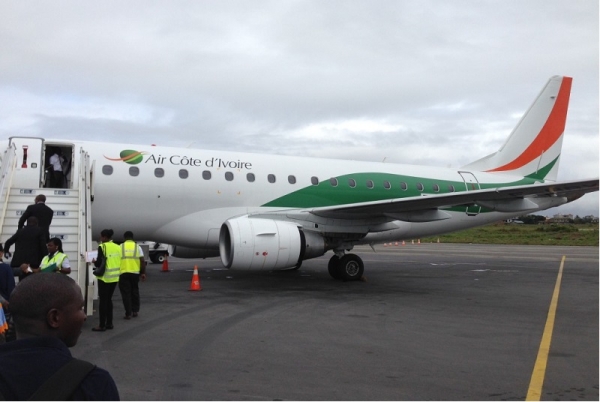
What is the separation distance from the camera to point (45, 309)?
6.54 ft

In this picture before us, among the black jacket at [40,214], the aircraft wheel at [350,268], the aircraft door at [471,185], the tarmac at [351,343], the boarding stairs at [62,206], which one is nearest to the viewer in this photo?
the tarmac at [351,343]

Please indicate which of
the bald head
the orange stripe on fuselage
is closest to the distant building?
the orange stripe on fuselage

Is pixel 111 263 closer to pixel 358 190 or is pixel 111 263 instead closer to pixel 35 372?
pixel 35 372

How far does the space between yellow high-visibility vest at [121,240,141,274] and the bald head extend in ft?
24.9

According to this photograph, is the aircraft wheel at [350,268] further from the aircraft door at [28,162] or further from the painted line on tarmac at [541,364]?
the aircraft door at [28,162]

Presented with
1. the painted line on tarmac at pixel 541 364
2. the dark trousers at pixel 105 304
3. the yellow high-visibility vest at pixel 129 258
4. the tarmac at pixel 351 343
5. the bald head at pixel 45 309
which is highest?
the bald head at pixel 45 309

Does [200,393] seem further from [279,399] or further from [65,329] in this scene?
[65,329]

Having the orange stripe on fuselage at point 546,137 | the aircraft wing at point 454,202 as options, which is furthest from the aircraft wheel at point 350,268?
the orange stripe on fuselage at point 546,137

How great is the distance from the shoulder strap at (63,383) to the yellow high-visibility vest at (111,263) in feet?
24.3

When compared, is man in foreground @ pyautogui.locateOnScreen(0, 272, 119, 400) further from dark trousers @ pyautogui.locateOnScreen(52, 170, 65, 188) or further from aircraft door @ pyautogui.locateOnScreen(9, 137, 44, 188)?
dark trousers @ pyautogui.locateOnScreen(52, 170, 65, 188)

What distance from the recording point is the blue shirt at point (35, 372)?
68.7 inches

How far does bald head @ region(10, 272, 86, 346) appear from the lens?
1981 millimetres

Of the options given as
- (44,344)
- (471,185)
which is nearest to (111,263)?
(44,344)

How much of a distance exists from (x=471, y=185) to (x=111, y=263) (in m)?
13.0
